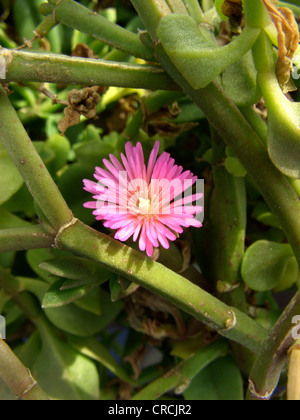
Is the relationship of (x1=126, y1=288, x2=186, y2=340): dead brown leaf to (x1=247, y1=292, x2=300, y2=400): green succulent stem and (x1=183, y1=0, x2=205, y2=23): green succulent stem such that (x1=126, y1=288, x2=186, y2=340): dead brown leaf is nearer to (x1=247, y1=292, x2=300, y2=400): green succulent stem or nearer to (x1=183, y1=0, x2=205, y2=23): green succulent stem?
(x1=247, y1=292, x2=300, y2=400): green succulent stem

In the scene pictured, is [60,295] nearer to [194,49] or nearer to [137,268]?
[137,268]

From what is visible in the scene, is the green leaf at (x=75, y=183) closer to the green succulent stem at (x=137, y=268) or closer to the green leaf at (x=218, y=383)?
the green succulent stem at (x=137, y=268)

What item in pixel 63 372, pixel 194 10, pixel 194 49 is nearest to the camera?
pixel 194 49

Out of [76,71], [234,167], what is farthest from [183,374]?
[76,71]

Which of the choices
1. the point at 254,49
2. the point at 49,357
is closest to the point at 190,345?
the point at 49,357

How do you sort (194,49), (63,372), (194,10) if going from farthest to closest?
(63,372) < (194,10) < (194,49)

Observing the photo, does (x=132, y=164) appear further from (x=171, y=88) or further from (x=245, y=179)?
(x=245, y=179)
